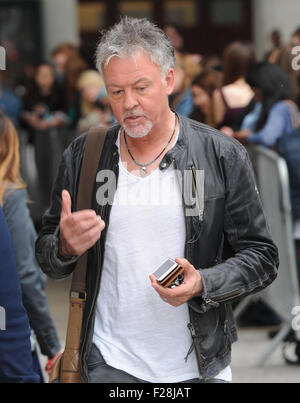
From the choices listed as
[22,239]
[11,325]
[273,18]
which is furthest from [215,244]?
[273,18]

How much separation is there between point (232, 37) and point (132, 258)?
15824mm

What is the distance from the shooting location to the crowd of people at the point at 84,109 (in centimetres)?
487

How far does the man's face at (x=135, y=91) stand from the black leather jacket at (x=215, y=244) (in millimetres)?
161

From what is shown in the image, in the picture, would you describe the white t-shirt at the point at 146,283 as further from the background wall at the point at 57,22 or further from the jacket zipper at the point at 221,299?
the background wall at the point at 57,22

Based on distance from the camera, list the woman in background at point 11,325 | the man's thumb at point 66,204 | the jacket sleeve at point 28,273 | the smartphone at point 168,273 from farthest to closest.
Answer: the jacket sleeve at point 28,273 → the man's thumb at point 66,204 → the smartphone at point 168,273 → the woman in background at point 11,325

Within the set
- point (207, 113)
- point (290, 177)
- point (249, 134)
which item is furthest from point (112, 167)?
point (207, 113)

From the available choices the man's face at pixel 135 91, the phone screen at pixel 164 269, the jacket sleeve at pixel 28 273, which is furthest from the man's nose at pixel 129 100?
the jacket sleeve at pixel 28 273

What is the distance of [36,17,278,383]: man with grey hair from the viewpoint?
335 cm

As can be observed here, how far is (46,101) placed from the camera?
12383mm

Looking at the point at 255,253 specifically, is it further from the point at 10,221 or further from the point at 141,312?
the point at 10,221

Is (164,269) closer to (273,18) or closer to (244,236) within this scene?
(244,236)

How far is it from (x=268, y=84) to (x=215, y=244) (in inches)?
165

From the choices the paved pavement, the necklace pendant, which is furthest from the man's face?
the paved pavement

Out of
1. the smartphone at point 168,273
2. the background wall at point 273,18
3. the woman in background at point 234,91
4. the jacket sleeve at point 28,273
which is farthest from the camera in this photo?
the background wall at point 273,18
